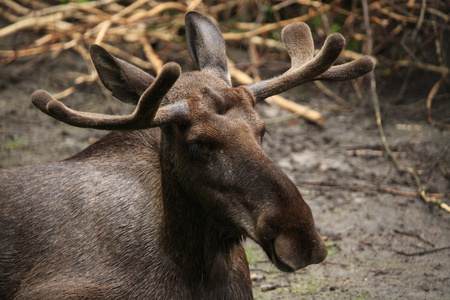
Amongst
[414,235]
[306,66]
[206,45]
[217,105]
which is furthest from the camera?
[414,235]

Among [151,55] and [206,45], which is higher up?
[206,45]

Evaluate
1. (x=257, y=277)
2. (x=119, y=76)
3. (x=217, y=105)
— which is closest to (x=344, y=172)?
(x=257, y=277)

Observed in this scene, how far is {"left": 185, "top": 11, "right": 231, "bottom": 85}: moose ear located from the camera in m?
3.29

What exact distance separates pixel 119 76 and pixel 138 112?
48cm

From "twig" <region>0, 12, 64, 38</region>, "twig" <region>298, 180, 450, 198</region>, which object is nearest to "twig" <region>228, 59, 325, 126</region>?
"twig" <region>298, 180, 450, 198</region>

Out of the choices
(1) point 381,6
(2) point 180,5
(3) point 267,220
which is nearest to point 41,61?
(2) point 180,5

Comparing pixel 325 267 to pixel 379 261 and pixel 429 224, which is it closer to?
pixel 379 261

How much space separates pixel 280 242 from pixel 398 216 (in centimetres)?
297

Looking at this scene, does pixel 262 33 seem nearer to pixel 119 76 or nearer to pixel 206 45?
pixel 206 45

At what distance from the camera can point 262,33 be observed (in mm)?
8227

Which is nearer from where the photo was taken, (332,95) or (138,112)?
(138,112)

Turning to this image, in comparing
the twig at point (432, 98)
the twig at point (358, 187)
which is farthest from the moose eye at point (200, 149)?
the twig at point (432, 98)

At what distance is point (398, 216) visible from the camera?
5156 mm

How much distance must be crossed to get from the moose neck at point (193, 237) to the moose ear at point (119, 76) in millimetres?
297
